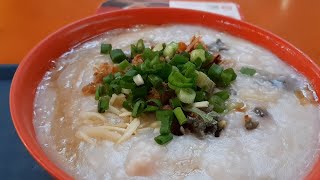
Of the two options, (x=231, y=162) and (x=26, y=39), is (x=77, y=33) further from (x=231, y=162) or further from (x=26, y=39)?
(x=231, y=162)

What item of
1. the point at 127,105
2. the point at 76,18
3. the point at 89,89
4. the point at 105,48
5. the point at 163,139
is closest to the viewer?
the point at 163,139

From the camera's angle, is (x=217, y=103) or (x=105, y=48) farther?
(x=105, y=48)

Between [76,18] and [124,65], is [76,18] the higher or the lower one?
the lower one

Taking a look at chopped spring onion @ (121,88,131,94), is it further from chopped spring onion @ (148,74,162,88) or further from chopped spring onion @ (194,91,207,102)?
chopped spring onion @ (194,91,207,102)

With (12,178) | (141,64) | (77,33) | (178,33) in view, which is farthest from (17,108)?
(178,33)

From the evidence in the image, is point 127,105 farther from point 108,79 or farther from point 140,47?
point 140,47

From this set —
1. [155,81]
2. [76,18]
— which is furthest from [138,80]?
[76,18]

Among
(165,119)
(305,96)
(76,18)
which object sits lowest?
(76,18)

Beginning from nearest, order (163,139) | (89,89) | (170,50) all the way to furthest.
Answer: (163,139) → (89,89) → (170,50)
